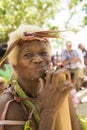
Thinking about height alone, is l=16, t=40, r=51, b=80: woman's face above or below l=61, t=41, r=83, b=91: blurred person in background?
above

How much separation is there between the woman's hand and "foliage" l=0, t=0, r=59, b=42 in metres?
19.0

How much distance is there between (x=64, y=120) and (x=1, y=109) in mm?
390

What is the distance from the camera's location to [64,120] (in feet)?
6.61

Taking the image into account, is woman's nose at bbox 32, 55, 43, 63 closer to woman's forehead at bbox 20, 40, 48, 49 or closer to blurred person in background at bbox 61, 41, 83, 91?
woman's forehead at bbox 20, 40, 48, 49

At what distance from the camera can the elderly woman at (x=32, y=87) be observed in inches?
75.7

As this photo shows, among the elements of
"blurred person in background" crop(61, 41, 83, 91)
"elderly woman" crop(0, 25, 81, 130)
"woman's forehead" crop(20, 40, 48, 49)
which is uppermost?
"woman's forehead" crop(20, 40, 48, 49)

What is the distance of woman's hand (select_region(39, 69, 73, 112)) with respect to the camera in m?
1.90

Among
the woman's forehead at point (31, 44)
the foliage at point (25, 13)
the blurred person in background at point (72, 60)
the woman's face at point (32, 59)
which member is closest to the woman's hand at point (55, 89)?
the woman's face at point (32, 59)

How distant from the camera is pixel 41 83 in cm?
196

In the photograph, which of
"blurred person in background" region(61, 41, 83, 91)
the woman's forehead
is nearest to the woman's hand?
the woman's forehead

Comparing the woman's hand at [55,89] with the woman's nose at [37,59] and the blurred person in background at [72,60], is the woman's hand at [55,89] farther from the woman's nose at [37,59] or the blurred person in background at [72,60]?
the blurred person in background at [72,60]

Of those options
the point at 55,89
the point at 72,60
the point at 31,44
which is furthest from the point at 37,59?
the point at 72,60

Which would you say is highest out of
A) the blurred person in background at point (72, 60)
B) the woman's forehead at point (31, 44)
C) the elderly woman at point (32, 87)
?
the woman's forehead at point (31, 44)

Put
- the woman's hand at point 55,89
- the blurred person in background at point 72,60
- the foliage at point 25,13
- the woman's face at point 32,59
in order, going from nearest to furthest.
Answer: the woman's hand at point 55,89
the woman's face at point 32,59
the blurred person in background at point 72,60
the foliage at point 25,13
